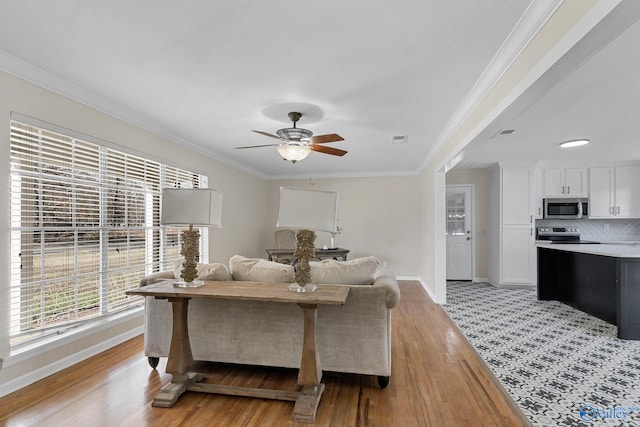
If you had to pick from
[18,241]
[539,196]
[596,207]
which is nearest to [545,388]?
[18,241]

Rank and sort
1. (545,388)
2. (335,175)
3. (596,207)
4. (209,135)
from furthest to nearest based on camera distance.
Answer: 1. (335,175)
2. (596,207)
3. (209,135)
4. (545,388)

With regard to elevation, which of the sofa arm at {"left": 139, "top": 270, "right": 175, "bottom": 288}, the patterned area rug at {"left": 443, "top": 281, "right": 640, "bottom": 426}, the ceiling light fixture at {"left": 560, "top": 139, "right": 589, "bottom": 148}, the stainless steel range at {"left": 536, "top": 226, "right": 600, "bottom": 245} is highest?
the ceiling light fixture at {"left": 560, "top": 139, "right": 589, "bottom": 148}

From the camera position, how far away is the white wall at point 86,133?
230 cm

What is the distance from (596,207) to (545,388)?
507 cm

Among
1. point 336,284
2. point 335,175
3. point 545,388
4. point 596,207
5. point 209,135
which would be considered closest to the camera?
point 545,388

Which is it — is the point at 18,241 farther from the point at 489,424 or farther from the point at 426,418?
the point at 489,424

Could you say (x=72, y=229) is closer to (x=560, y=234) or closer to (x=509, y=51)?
(x=509, y=51)

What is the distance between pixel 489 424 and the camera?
1.96 m

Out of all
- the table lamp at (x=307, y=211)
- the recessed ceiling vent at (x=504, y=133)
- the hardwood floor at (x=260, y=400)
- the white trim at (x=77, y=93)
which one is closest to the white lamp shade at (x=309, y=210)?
the table lamp at (x=307, y=211)

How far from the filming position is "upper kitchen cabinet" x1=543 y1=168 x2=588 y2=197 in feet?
19.4

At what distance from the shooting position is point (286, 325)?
2.49 meters

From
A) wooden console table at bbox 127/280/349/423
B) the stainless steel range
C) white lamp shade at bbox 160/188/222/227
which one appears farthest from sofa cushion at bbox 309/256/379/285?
the stainless steel range

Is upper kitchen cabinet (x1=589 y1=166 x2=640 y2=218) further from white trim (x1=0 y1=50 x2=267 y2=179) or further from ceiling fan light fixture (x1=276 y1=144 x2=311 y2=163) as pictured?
white trim (x1=0 y1=50 x2=267 y2=179)

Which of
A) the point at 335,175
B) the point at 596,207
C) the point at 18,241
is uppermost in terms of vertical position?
the point at 335,175
